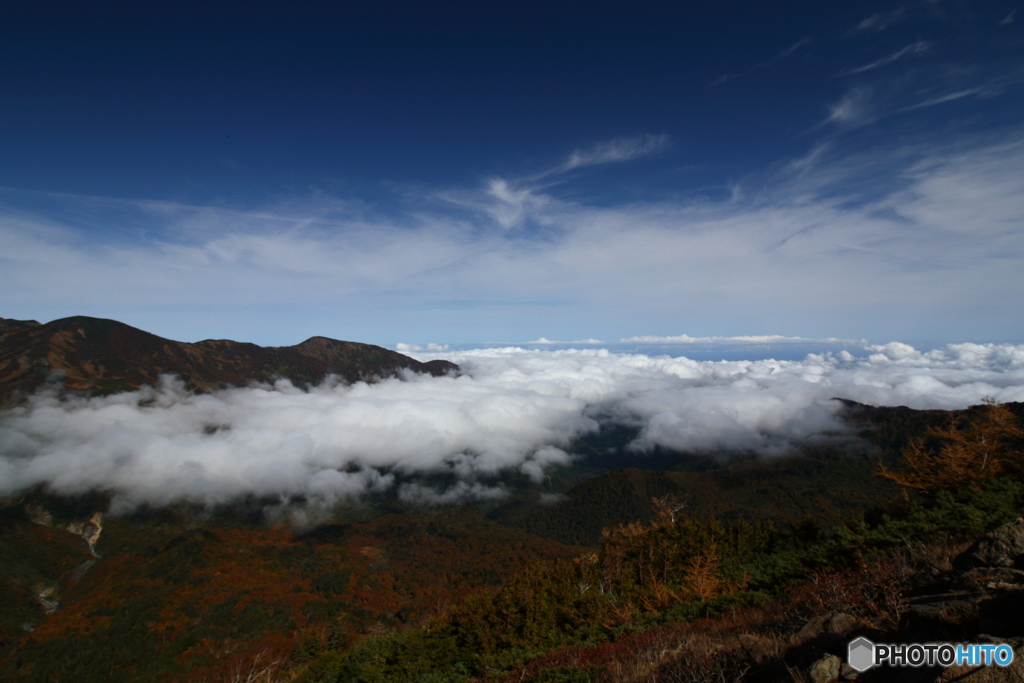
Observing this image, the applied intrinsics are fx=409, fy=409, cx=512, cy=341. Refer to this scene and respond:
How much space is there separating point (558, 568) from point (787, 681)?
2229 inches

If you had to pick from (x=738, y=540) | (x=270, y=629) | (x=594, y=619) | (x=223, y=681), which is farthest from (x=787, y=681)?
(x=270, y=629)

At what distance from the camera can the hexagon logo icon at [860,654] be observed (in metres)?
9.41

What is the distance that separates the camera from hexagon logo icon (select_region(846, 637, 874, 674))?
9414 mm

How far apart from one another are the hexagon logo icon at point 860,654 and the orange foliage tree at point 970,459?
28.1m

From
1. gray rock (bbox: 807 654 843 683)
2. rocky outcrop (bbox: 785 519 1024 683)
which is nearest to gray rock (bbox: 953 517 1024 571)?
rocky outcrop (bbox: 785 519 1024 683)

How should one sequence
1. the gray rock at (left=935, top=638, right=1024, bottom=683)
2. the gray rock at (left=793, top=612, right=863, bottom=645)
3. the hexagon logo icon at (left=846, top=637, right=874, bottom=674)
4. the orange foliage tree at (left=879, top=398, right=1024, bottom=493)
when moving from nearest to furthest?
the gray rock at (left=935, top=638, right=1024, bottom=683), the hexagon logo icon at (left=846, top=637, right=874, bottom=674), the gray rock at (left=793, top=612, right=863, bottom=645), the orange foliage tree at (left=879, top=398, right=1024, bottom=493)

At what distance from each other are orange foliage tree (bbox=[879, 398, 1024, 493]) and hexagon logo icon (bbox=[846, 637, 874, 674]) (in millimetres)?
28076

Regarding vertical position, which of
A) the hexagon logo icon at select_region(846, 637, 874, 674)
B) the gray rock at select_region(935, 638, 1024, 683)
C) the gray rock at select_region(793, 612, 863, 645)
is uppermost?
the gray rock at select_region(935, 638, 1024, 683)

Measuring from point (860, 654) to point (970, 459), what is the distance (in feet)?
112

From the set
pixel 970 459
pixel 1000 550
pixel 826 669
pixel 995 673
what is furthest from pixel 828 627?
pixel 970 459

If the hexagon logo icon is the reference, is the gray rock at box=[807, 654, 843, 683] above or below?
below

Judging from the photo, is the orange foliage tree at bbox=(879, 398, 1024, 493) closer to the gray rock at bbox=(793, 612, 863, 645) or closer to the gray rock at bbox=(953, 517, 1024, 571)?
the gray rock at bbox=(953, 517, 1024, 571)

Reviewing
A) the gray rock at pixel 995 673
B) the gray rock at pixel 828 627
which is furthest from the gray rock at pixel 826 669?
the gray rock at pixel 995 673

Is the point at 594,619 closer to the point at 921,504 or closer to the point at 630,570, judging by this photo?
the point at 630,570
